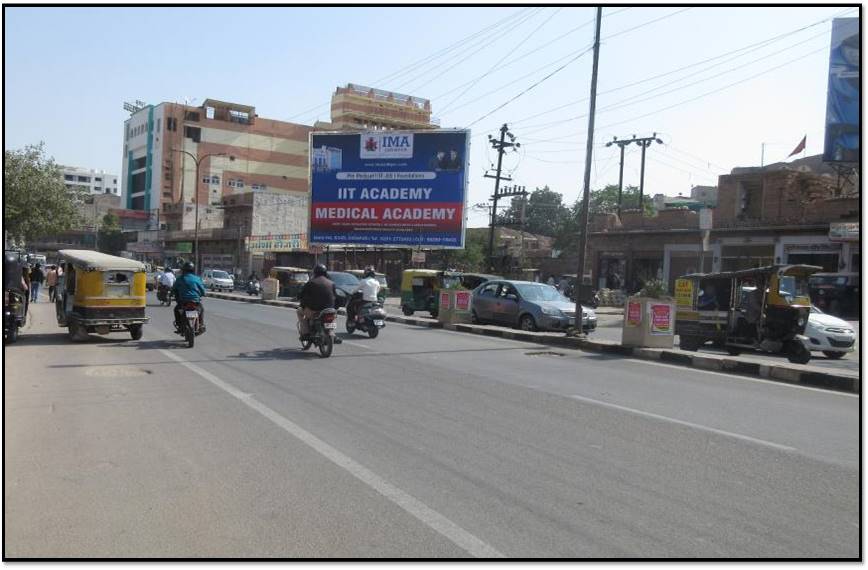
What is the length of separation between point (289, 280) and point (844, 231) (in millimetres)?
25808

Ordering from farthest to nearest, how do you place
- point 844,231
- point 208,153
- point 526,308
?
point 208,153 → point 844,231 → point 526,308

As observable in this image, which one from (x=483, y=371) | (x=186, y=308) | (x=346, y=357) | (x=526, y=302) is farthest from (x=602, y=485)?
(x=526, y=302)

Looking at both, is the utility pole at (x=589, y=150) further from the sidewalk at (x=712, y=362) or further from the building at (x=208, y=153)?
the building at (x=208, y=153)

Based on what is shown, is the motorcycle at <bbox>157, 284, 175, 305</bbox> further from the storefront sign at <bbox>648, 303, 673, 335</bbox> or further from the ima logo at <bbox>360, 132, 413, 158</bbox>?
the storefront sign at <bbox>648, 303, 673, 335</bbox>

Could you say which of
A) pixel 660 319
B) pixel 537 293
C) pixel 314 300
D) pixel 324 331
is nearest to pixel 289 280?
pixel 537 293

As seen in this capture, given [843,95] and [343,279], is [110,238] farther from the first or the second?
[843,95]

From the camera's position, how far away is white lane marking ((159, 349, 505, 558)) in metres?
4.27

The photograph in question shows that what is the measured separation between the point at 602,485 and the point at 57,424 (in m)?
5.37

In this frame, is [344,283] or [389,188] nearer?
[344,283]

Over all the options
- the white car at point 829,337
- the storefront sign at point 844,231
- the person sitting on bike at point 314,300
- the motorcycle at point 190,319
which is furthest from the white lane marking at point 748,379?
the storefront sign at point 844,231

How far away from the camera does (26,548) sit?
167 inches

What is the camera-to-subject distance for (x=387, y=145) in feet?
113

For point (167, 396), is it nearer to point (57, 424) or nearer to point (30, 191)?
point (57, 424)

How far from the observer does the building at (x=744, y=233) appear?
3366 cm
